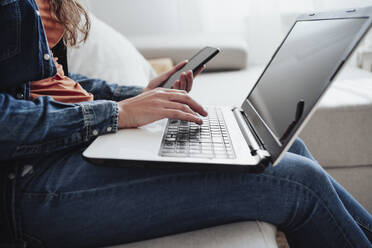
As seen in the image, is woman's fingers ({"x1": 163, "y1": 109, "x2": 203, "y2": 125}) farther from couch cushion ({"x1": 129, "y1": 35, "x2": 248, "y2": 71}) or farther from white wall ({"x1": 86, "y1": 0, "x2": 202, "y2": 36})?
white wall ({"x1": 86, "y1": 0, "x2": 202, "y2": 36})

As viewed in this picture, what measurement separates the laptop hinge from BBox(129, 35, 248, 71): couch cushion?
0.88 meters

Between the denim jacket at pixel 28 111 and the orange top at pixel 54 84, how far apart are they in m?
0.07

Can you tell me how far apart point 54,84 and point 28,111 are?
0.18m

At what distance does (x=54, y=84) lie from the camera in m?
0.63

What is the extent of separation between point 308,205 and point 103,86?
590mm

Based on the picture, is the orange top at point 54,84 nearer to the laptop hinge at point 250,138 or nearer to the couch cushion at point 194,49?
the laptop hinge at point 250,138

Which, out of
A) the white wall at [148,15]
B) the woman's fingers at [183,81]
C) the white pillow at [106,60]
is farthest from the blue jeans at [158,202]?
the white wall at [148,15]

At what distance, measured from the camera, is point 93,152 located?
0.45 meters

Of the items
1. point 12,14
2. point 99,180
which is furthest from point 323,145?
point 12,14

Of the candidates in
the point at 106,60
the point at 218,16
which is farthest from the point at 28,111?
the point at 218,16

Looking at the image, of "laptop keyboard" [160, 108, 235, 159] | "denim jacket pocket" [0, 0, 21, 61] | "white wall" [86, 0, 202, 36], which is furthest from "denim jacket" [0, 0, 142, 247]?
"white wall" [86, 0, 202, 36]

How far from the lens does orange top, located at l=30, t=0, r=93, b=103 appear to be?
1.97 feet

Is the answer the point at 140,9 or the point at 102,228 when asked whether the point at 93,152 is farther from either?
the point at 140,9

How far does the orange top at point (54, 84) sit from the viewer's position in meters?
0.60
